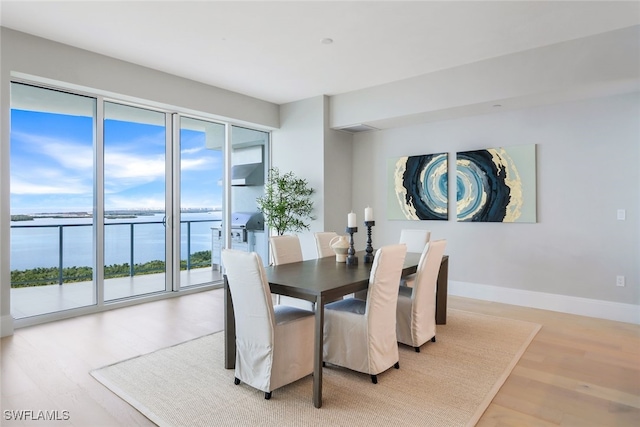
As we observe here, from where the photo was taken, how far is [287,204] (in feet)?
18.8

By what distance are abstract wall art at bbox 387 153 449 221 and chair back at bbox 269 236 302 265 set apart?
92.8 inches

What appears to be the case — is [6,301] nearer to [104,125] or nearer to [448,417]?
[104,125]

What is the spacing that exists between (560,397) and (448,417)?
0.83 m

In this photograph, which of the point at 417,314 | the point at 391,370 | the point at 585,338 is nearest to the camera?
the point at 391,370

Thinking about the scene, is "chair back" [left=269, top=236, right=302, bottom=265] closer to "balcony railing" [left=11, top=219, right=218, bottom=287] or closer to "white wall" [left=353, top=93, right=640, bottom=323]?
"balcony railing" [left=11, top=219, right=218, bottom=287]

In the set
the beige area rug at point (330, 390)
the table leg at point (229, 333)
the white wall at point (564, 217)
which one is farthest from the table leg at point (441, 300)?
the table leg at point (229, 333)

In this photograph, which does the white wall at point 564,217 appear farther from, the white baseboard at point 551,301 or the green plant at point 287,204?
the green plant at point 287,204

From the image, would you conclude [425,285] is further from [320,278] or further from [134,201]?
[134,201]

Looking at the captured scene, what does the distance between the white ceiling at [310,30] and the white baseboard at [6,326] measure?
2.72 m

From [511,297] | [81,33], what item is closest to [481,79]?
[511,297]

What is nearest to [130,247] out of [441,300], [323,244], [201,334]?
[201,334]

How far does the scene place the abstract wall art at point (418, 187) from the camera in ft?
17.3

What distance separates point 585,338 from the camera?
3480 mm

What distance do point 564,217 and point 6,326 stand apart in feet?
19.4
